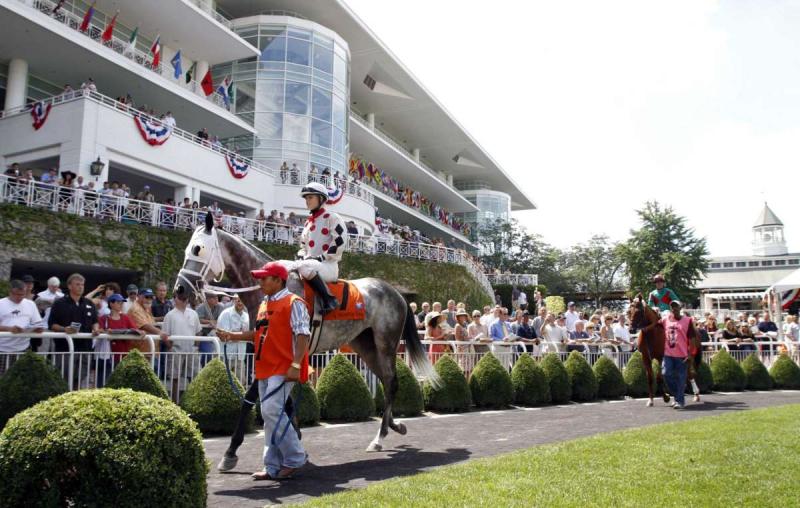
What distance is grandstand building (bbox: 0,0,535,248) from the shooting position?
69.6 ft

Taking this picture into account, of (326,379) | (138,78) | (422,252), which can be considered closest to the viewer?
(326,379)

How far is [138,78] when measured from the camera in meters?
24.5

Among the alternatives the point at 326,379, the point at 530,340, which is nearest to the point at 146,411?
the point at 326,379

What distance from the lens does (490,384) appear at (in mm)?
11891

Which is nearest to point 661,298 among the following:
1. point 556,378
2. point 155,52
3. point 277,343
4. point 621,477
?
point 556,378

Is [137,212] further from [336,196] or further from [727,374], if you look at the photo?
[727,374]

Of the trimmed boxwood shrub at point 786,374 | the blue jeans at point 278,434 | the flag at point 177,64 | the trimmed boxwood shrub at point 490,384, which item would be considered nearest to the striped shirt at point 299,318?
the blue jeans at point 278,434

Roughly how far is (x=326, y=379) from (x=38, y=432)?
668cm

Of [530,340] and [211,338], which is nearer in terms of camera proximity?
[211,338]

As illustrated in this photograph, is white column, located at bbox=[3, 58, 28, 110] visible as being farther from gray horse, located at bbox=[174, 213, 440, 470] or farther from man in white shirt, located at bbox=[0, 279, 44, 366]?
gray horse, located at bbox=[174, 213, 440, 470]

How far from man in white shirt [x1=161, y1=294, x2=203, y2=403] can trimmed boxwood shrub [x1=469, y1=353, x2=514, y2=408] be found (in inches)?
206

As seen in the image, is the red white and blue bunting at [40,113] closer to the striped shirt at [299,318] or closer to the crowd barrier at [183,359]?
the crowd barrier at [183,359]

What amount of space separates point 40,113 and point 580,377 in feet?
63.4

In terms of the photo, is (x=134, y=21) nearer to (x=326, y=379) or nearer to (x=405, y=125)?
(x=326, y=379)
